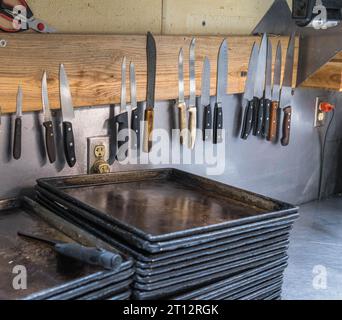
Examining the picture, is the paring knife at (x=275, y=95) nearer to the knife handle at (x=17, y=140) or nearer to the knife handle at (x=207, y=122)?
the knife handle at (x=207, y=122)

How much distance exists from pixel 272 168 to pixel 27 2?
3.40 feet

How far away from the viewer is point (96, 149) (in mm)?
1389

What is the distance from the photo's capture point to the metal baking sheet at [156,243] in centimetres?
95

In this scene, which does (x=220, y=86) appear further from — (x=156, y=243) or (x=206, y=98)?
(x=156, y=243)

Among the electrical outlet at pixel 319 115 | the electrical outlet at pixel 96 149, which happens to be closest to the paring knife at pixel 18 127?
the electrical outlet at pixel 96 149

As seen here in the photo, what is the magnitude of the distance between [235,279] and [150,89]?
0.58 metres

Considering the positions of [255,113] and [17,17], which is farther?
[255,113]

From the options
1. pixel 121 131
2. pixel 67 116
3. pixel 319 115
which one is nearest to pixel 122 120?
pixel 121 131

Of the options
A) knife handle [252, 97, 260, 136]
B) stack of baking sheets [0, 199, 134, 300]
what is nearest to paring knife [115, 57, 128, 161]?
stack of baking sheets [0, 199, 134, 300]

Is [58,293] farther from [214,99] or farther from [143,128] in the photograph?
[214,99]

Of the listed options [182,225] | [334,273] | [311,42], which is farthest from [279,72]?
[182,225]

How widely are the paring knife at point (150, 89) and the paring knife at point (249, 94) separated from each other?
1.17ft

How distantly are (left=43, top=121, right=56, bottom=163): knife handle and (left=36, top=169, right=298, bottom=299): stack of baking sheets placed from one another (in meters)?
0.06

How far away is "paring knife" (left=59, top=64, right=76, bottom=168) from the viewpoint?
1.27m
